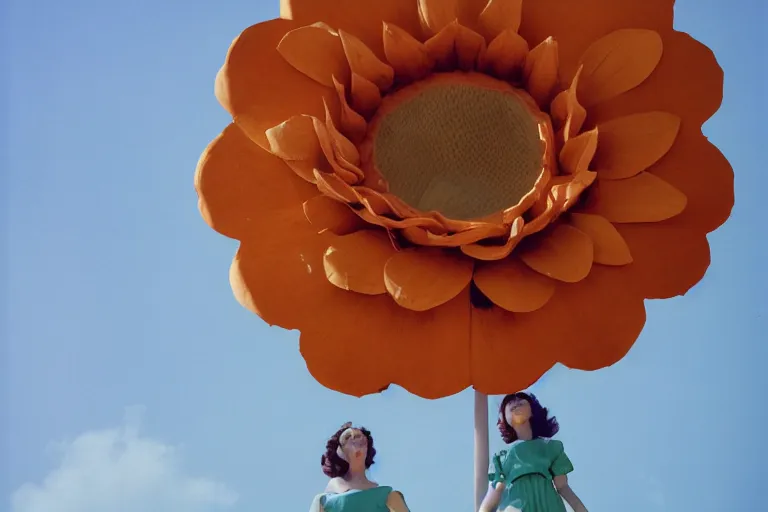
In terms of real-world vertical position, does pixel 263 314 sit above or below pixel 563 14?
below

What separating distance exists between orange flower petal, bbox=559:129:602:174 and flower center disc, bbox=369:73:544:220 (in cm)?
7

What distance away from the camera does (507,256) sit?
374 centimetres

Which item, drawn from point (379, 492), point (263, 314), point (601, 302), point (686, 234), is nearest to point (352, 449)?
point (379, 492)

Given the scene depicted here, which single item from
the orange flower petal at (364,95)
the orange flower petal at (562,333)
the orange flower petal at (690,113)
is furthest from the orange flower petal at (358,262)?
the orange flower petal at (690,113)

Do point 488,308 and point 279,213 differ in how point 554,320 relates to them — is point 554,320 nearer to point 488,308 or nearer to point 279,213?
point 488,308

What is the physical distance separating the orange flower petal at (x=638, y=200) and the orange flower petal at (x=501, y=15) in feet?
1.68

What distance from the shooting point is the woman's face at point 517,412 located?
12.8 ft

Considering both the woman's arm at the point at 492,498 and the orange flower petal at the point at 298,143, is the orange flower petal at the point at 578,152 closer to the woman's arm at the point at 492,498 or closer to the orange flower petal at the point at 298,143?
the orange flower petal at the point at 298,143

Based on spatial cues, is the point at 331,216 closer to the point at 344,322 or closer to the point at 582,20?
the point at 344,322

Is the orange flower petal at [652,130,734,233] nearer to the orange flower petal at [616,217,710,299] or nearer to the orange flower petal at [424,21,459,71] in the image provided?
the orange flower petal at [616,217,710,299]

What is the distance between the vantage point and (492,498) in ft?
12.5

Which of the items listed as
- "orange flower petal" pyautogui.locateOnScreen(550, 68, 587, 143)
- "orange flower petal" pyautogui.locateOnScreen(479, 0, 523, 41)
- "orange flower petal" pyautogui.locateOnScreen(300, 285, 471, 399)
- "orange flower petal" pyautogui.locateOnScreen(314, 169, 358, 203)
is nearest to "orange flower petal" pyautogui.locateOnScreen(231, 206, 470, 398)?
"orange flower petal" pyautogui.locateOnScreen(300, 285, 471, 399)

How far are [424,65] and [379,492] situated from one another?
3.86 feet

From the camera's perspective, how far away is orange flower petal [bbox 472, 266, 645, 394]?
3.62m
